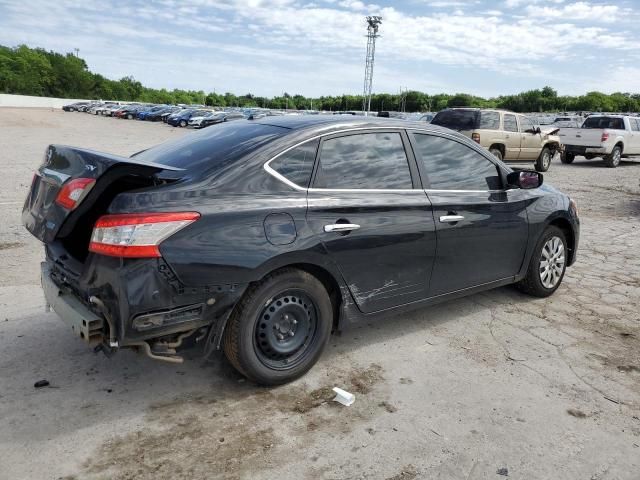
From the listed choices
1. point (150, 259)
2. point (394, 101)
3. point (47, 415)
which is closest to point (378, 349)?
point (150, 259)

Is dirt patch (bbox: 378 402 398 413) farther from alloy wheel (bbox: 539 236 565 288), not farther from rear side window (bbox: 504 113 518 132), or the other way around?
rear side window (bbox: 504 113 518 132)

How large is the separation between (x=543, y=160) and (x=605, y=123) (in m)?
4.19

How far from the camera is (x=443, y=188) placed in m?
4.21

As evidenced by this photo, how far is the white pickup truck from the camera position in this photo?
752 inches

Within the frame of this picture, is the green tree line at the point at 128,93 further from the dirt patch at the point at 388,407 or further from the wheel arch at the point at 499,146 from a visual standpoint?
the dirt patch at the point at 388,407

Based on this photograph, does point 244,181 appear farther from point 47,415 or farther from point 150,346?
point 47,415

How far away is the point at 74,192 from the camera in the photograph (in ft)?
10.1

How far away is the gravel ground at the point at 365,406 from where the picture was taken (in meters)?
2.78

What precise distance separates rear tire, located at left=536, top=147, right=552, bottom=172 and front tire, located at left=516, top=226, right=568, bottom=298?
13.7 meters

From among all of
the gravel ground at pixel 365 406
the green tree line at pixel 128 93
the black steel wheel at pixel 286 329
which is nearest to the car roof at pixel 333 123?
the black steel wheel at pixel 286 329

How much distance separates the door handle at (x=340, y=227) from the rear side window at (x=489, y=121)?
43.5ft

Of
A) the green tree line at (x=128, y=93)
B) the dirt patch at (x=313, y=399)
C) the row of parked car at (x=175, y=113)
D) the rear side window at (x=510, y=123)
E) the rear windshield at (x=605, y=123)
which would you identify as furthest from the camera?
the green tree line at (x=128, y=93)

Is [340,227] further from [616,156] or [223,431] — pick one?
[616,156]

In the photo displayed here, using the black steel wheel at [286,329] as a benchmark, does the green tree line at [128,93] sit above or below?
above
